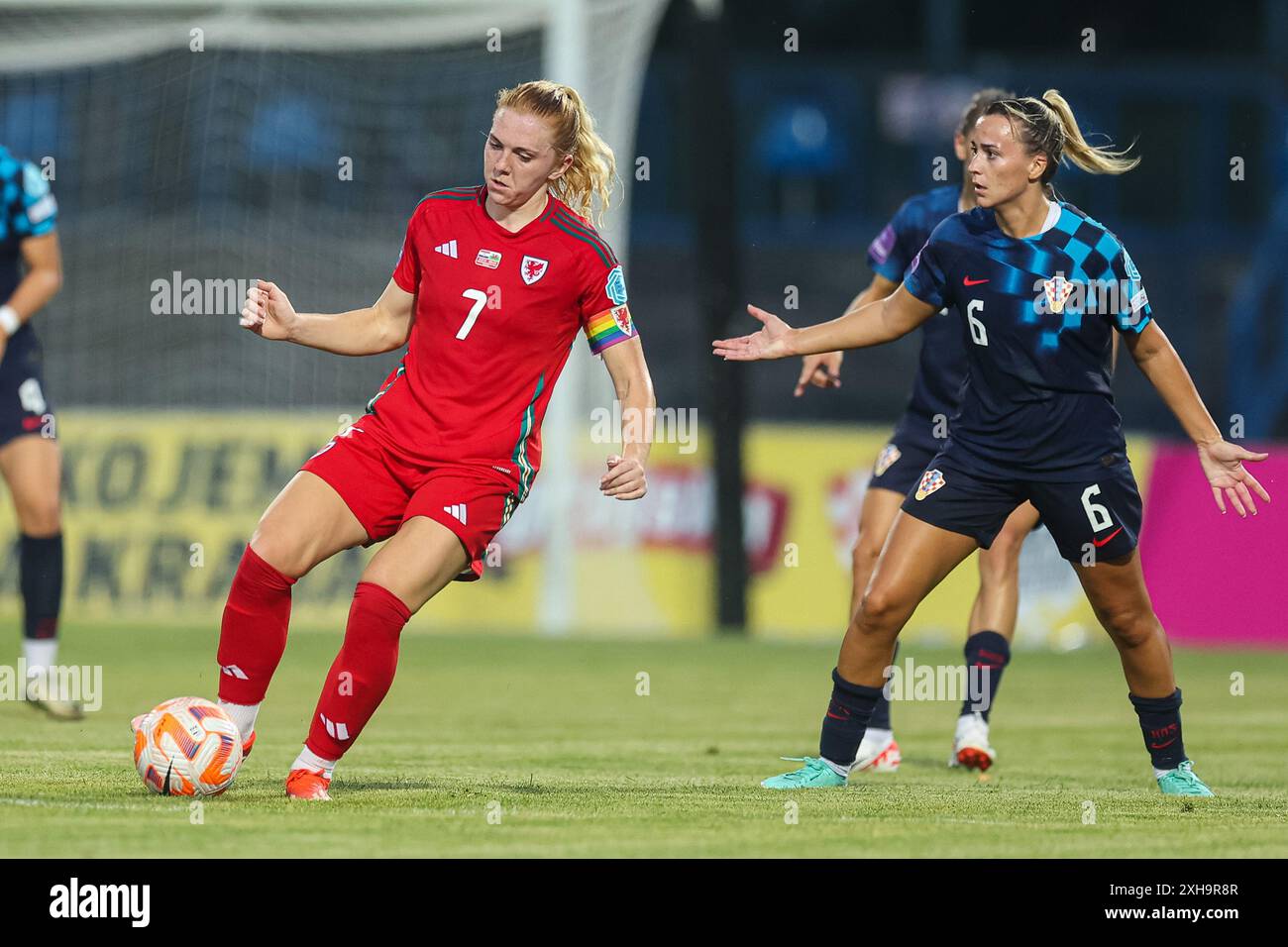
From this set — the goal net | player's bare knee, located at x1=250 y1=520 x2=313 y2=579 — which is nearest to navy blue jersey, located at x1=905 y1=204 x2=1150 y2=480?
player's bare knee, located at x1=250 y1=520 x2=313 y2=579

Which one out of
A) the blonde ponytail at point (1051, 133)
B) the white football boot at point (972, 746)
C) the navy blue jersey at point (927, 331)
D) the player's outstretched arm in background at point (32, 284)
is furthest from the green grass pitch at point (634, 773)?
the blonde ponytail at point (1051, 133)

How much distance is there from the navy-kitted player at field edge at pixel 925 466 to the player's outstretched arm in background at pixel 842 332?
1.10 metres

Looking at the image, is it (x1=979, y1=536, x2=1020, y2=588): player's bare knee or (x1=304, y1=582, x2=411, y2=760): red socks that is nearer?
(x1=304, y1=582, x2=411, y2=760): red socks

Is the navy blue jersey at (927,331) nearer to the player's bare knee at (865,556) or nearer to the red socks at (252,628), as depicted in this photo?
the player's bare knee at (865,556)

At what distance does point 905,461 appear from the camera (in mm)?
8461

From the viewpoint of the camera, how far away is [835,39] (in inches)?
1244

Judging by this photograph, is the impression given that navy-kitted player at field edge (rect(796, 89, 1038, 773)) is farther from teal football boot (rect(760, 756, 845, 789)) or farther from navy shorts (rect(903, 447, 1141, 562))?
navy shorts (rect(903, 447, 1141, 562))

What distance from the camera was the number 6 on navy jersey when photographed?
6844 millimetres

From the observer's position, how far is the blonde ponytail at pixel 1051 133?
6.75m

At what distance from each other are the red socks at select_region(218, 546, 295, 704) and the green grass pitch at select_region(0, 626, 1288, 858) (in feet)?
1.13

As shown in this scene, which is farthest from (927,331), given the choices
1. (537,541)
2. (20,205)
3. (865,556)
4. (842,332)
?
(537,541)

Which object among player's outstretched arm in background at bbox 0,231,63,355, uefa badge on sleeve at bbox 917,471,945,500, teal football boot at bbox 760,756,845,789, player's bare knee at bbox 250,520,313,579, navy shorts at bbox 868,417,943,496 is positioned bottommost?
teal football boot at bbox 760,756,845,789

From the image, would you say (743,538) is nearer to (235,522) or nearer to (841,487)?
(841,487)
